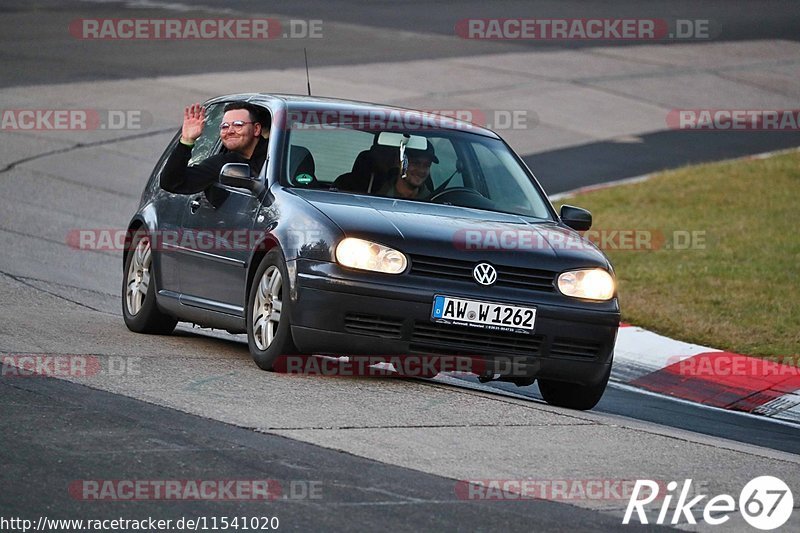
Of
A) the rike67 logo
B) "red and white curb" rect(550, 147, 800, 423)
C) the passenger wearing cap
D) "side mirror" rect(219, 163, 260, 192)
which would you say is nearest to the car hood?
the passenger wearing cap

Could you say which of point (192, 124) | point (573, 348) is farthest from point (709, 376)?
point (192, 124)

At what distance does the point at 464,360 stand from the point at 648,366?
3.81 meters

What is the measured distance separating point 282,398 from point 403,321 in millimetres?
849

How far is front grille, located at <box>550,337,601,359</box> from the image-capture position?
27.3ft

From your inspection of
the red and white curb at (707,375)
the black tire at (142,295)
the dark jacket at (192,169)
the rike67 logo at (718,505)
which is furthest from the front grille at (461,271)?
the red and white curb at (707,375)

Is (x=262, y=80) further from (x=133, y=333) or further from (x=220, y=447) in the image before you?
(x=220, y=447)

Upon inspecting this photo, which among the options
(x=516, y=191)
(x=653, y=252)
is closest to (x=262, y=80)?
(x=653, y=252)

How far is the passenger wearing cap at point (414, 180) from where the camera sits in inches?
357

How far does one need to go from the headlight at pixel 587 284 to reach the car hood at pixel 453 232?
0.05 m

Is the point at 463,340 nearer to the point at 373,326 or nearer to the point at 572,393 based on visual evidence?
the point at 373,326

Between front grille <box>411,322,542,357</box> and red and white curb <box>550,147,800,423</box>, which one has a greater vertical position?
front grille <box>411,322,542,357</box>

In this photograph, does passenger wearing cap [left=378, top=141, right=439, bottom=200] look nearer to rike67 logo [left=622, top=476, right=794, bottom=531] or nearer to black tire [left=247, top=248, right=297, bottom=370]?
black tire [left=247, top=248, right=297, bottom=370]

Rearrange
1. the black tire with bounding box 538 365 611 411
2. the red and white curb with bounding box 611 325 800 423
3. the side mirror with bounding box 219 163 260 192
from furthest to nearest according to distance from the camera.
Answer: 1. the red and white curb with bounding box 611 325 800 423
2. the side mirror with bounding box 219 163 260 192
3. the black tire with bounding box 538 365 611 411

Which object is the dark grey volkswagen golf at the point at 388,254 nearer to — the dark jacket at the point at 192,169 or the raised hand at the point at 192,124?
the dark jacket at the point at 192,169
